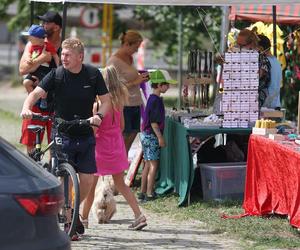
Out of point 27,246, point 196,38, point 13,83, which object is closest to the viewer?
point 27,246

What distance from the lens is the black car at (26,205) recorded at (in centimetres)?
512

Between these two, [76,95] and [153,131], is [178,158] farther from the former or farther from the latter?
[76,95]

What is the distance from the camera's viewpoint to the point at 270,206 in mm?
9148

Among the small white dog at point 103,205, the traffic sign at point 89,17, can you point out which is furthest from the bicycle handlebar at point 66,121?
the traffic sign at point 89,17

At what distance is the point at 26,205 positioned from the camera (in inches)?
204

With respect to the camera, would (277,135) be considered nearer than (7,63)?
Yes

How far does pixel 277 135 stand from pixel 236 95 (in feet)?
3.81

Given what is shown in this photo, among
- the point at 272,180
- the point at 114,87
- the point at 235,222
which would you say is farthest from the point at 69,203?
the point at 272,180

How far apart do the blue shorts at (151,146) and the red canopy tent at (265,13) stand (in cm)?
293

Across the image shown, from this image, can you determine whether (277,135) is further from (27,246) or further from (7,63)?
(7,63)

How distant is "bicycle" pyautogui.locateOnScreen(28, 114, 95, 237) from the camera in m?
7.66

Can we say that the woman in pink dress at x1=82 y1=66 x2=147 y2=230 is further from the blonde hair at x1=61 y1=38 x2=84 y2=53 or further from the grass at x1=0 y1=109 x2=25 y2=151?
the grass at x1=0 y1=109 x2=25 y2=151

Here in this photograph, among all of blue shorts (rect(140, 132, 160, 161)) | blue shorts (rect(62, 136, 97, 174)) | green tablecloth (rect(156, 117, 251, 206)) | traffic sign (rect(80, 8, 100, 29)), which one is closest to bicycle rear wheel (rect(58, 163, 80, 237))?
blue shorts (rect(62, 136, 97, 174))

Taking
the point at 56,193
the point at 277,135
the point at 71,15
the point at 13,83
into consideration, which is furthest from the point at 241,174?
the point at 71,15
